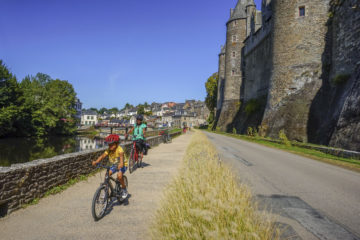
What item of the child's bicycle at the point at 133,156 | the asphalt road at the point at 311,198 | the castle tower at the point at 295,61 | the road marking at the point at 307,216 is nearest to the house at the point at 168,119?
the castle tower at the point at 295,61

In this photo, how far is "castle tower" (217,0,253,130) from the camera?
40.9m

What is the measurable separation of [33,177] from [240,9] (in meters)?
45.3

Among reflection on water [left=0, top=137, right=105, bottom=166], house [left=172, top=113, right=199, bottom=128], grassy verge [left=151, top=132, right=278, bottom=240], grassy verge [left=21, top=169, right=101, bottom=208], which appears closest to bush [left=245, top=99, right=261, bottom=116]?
reflection on water [left=0, top=137, right=105, bottom=166]

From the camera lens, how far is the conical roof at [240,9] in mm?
41025

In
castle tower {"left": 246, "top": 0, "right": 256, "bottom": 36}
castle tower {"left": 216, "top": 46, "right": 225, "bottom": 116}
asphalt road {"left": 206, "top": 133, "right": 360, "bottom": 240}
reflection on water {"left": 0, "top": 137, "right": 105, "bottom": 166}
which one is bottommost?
reflection on water {"left": 0, "top": 137, "right": 105, "bottom": 166}

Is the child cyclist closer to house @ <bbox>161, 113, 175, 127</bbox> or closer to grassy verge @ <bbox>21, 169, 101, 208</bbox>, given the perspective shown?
grassy verge @ <bbox>21, 169, 101, 208</bbox>

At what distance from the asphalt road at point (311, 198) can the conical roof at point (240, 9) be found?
39.9 meters

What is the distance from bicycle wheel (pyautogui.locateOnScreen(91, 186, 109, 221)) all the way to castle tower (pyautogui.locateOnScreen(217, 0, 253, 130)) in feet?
123

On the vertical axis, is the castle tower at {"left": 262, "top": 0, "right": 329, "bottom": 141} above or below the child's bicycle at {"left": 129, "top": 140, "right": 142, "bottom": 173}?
above

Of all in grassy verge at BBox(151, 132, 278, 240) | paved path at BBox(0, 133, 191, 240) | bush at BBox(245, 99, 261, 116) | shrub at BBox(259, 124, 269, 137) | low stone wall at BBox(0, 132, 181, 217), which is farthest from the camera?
bush at BBox(245, 99, 261, 116)

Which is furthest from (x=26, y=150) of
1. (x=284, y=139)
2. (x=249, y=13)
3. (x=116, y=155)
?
(x=249, y=13)

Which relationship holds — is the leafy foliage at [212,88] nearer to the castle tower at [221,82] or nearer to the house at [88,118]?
the castle tower at [221,82]

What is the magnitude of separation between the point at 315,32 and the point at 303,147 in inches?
467

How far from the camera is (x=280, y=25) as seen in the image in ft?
73.5
